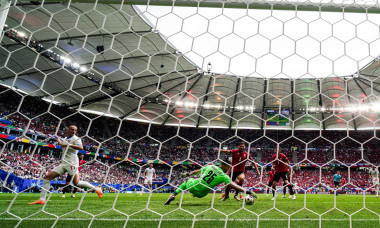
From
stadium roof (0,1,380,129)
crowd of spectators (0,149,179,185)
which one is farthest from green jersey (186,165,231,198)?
crowd of spectators (0,149,179,185)

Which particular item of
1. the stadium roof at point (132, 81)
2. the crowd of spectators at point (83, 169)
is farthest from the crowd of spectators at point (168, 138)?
the crowd of spectators at point (83, 169)

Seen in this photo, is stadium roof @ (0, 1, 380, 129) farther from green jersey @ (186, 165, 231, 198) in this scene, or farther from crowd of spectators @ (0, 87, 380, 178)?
green jersey @ (186, 165, 231, 198)

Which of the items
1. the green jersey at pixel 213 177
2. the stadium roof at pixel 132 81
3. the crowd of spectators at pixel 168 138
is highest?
the green jersey at pixel 213 177

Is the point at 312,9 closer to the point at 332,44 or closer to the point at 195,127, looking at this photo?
the point at 332,44

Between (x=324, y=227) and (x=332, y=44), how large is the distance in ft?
5.86

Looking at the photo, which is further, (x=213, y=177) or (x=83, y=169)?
(x=83, y=169)

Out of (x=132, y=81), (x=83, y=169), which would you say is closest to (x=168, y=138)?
(x=132, y=81)

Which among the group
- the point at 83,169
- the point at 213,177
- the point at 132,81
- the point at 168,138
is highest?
the point at 213,177

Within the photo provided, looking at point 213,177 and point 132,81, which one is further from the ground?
point 213,177

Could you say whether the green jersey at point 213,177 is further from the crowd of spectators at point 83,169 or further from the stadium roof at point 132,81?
the crowd of spectators at point 83,169

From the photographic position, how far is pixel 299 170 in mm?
19578

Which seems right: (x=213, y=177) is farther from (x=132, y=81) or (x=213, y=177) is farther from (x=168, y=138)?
(x=168, y=138)

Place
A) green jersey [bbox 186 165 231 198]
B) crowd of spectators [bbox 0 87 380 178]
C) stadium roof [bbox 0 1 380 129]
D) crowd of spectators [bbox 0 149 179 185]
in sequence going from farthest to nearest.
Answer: crowd of spectators [bbox 0 87 380 178] → crowd of spectators [bbox 0 149 179 185] → stadium roof [bbox 0 1 380 129] → green jersey [bbox 186 165 231 198]

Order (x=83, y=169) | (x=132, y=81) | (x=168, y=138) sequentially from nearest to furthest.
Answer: (x=83, y=169)
(x=132, y=81)
(x=168, y=138)
